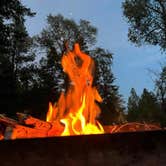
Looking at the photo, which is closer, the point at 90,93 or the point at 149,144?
the point at 149,144

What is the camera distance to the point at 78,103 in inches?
240

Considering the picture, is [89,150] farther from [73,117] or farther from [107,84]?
[107,84]

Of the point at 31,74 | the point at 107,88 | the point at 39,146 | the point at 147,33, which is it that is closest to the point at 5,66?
the point at 147,33

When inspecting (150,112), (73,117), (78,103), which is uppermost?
(150,112)

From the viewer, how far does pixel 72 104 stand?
609cm

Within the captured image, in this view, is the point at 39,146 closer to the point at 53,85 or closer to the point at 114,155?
the point at 114,155

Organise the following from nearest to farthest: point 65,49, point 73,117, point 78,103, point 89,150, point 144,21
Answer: point 89,150
point 73,117
point 78,103
point 144,21
point 65,49

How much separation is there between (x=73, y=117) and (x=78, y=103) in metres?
0.30

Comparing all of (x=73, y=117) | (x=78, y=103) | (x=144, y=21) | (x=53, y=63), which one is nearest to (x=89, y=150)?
(x=73, y=117)

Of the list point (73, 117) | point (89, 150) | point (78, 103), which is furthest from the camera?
point (78, 103)

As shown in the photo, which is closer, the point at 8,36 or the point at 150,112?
the point at 8,36

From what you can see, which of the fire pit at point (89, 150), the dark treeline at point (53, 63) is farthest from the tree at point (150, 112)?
the fire pit at point (89, 150)

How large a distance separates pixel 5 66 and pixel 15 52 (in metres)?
9.85

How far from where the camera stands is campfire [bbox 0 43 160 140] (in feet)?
19.1
